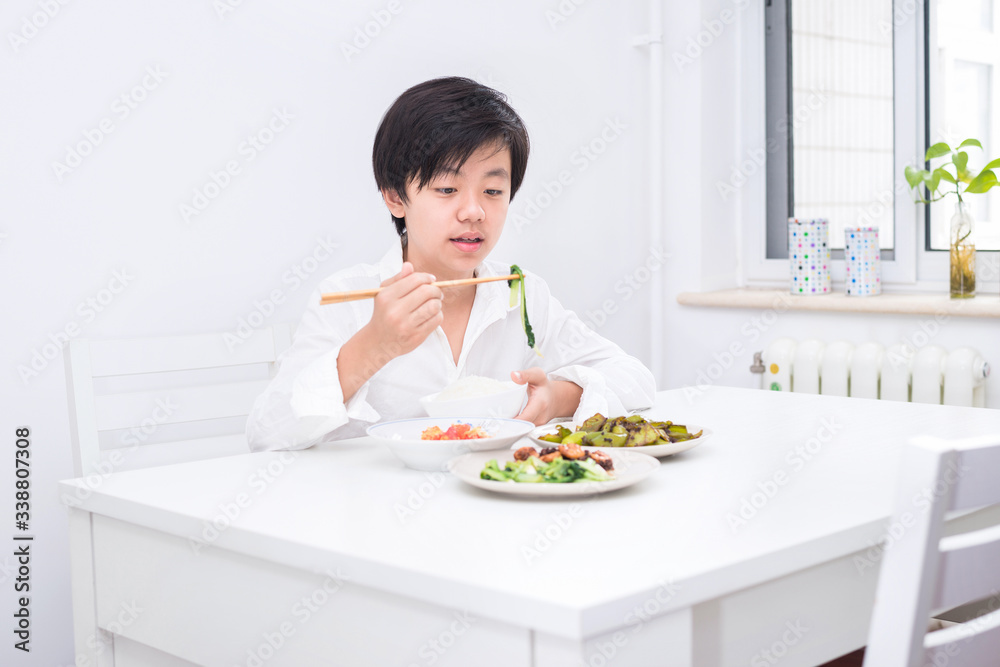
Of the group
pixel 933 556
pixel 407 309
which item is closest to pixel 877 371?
pixel 407 309

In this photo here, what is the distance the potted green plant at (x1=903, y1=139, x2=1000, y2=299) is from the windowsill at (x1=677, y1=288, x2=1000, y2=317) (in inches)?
2.5

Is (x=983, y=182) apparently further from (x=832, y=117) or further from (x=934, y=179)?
(x=832, y=117)

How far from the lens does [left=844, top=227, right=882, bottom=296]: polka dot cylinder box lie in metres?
2.63

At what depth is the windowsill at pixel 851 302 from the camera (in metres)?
2.34

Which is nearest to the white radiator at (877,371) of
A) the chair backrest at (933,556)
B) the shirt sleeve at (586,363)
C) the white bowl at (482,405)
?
the shirt sleeve at (586,363)

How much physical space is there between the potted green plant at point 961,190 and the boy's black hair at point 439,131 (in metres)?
1.42

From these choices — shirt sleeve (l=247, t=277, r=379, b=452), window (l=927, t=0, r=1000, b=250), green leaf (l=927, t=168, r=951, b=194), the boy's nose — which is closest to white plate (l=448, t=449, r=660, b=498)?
shirt sleeve (l=247, t=277, r=379, b=452)

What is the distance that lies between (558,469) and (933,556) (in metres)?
0.39

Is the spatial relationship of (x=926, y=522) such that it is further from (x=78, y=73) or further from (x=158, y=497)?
(x=78, y=73)

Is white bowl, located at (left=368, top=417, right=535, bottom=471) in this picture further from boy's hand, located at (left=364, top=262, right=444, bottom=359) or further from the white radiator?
the white radiator

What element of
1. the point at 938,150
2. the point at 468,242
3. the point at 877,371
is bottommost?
the point at 877,371

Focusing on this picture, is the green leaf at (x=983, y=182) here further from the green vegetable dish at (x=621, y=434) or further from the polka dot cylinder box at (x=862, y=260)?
the green vegetable dish at (x=621, y=434)

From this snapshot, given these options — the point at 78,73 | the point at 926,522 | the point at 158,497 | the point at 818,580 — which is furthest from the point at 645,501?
the point at 78,73

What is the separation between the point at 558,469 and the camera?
3.17ft
